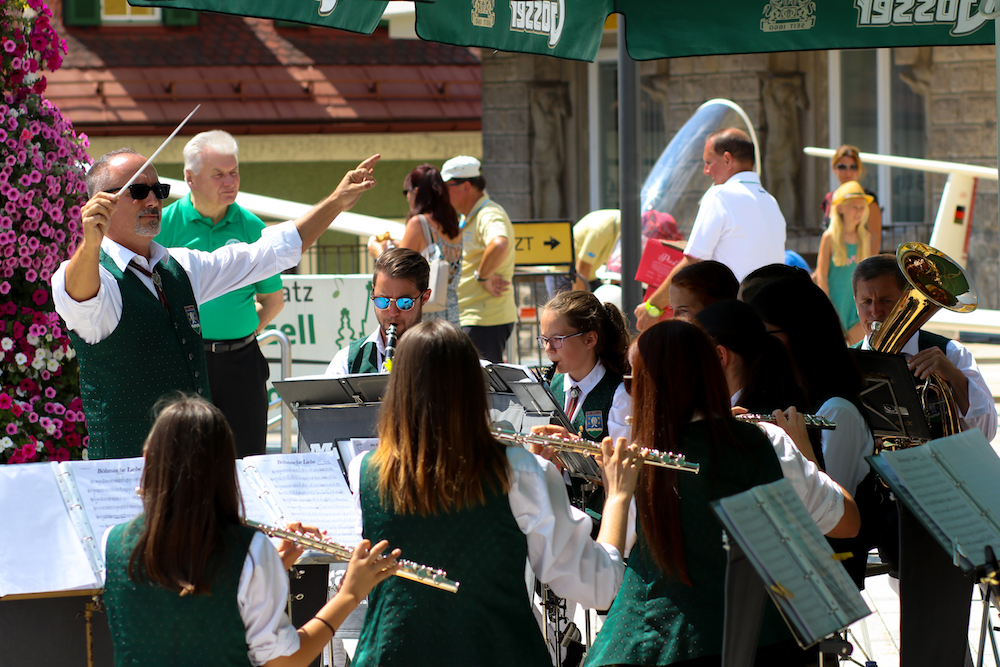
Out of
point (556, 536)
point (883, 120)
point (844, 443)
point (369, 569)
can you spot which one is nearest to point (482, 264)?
point (844, 443)

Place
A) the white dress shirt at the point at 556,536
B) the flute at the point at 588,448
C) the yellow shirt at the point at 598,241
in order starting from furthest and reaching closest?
the yellow shirt at the point at 598,241
the flute at the point at 588,448
the white dress shirt at the point at 556,536

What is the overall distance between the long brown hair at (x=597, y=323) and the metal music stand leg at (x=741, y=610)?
1.45m

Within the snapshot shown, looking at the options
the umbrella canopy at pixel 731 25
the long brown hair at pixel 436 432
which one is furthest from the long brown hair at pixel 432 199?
the long brown hair at pixel 436 432

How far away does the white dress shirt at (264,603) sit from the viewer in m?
2.35

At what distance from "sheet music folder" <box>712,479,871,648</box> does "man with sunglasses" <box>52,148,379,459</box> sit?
73.6 inches

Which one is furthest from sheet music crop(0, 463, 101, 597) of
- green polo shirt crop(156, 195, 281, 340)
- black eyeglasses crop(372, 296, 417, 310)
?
green polo shirt crop(156, 195, 281, 340)

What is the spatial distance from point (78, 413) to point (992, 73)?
11.9 meters

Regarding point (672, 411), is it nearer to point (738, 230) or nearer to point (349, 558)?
point (349, 558)

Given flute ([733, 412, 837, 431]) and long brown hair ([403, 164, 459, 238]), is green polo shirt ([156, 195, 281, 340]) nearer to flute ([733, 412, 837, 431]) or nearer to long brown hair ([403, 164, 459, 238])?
long brown hair ([403, 164, 459, 238])

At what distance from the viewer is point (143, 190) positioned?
145 inches

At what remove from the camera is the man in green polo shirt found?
4746 millimetres

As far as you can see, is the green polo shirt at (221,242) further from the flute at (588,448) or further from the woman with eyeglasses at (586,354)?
the flute at (588,448)

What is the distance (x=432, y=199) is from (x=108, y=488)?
3.74 meters

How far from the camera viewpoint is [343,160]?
16.7 meters
